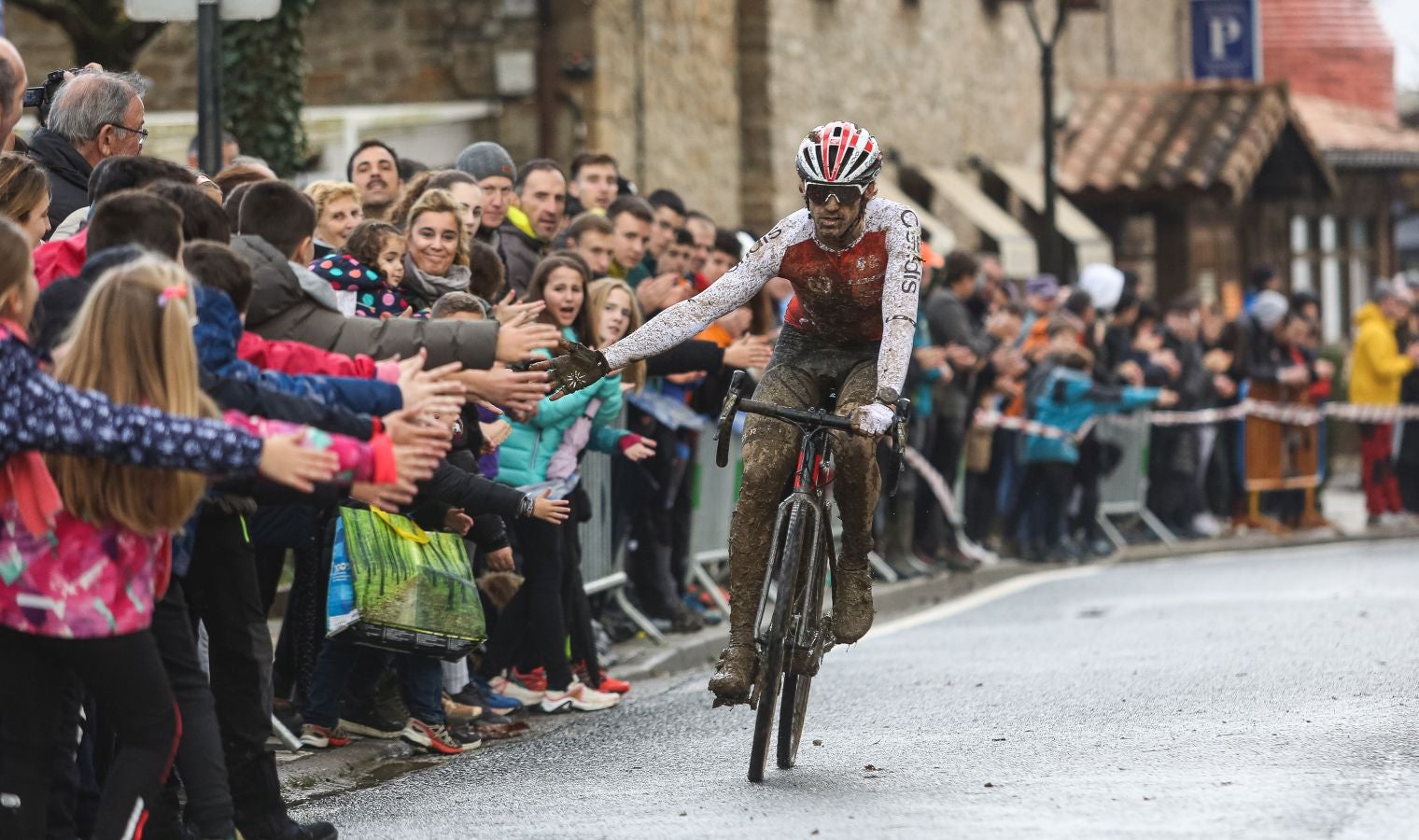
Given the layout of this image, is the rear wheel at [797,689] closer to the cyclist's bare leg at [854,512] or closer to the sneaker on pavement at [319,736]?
the cyclist's bare leg at [854,512]

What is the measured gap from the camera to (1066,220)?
101 ft

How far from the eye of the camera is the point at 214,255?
20.5 ft

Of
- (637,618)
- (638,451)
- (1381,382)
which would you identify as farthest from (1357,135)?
(638,451)

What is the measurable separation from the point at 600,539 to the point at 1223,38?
93.4ft

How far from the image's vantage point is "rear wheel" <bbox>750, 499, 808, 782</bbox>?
7.84 m

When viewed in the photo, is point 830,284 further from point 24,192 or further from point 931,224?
point 931,224

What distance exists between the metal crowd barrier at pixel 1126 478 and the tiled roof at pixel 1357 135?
720 inches

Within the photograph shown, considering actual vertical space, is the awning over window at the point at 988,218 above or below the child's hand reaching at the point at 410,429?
above

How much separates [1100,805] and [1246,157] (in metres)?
25.7

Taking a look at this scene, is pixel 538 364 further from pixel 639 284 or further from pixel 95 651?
pixel 639 284

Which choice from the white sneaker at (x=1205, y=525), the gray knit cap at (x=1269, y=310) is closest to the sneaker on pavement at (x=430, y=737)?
the white sneaker at (x=1205, y=525)

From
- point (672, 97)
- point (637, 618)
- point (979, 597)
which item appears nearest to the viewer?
point (637, 618)

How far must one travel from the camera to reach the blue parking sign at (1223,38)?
37719mm

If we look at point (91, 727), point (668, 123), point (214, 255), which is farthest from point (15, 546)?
point (668, 123)
